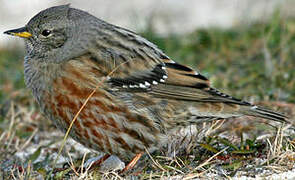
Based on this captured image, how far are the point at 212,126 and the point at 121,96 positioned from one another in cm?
85

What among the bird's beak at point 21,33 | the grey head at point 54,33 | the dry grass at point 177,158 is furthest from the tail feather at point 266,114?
the bird's beak at point 21,33

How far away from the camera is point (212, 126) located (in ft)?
15.9

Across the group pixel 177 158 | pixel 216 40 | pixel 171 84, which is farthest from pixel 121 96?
pixel 216 40

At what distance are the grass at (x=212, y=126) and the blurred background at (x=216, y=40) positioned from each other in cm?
2

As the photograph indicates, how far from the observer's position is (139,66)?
16.1 feet

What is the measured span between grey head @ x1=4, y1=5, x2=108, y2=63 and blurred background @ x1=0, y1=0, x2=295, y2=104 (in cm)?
168

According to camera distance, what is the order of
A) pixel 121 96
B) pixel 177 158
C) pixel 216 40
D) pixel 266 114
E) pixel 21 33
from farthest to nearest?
pixel 216 40
pixel 21 33
pixel 121 96
pixel 266 114
pixel 177 158

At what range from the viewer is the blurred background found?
6564 millimetres

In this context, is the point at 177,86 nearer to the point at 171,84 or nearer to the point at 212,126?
the point at 171,84

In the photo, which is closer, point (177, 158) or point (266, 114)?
point (177, 158)

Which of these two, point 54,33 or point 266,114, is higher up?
point 54,33

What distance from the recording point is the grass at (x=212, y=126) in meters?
4.14

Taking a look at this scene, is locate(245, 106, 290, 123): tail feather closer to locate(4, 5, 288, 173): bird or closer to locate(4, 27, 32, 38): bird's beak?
locate(4, 5, 288, 173): bird

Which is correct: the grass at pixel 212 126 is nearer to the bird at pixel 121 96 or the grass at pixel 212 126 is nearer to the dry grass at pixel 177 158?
the dry grass at pixel 177 158
